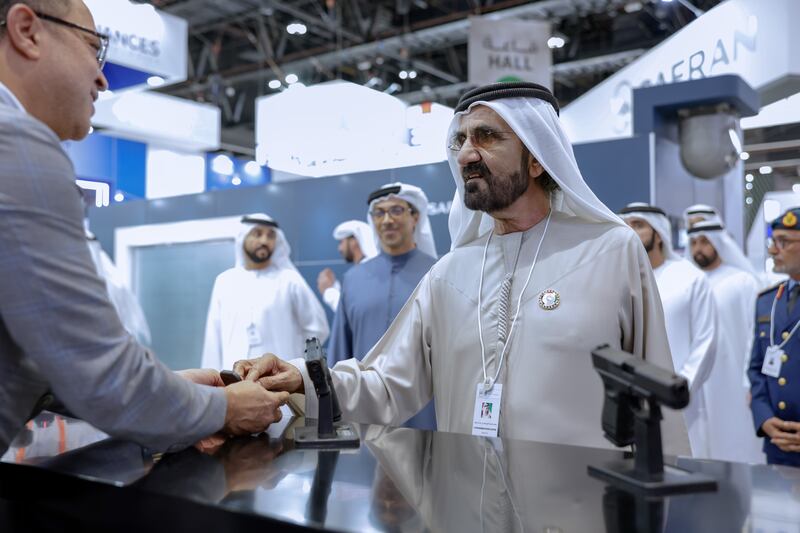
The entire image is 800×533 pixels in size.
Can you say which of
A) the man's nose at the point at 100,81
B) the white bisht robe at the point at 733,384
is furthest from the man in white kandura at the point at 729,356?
the man's nose at the point at 100,81

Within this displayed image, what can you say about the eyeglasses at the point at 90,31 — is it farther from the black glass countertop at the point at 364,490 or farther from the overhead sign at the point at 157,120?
the overhead sign at the point at 157,120

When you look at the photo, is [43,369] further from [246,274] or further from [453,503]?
[246,274]

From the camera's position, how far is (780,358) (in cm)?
359

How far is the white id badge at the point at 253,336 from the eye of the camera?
226 inches

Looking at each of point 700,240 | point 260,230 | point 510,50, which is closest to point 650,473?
point 700,240

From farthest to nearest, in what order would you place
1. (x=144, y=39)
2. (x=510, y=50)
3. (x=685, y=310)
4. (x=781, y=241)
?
1. (x=510, y=50)
2. (x=144, y=39)
3. (x=685, y=310)
4. (x=781, y=241)

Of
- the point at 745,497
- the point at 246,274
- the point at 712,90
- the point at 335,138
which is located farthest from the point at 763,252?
the point at 745,497

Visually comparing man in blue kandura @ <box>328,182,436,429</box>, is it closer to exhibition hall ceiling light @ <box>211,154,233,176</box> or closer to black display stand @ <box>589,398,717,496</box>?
black display stand @ <box>589,398,717,496</box>

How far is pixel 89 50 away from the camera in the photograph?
58.9 inches

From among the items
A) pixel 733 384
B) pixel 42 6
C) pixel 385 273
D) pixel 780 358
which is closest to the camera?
pixel 42 6

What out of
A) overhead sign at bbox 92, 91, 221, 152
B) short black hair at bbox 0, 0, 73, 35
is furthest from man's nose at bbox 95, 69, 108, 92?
overhead sign at bbox 92, 91, 221, 152

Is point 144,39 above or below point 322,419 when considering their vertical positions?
above

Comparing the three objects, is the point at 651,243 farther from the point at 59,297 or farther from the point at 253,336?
the point at 59,297

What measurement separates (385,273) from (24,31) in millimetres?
3234
